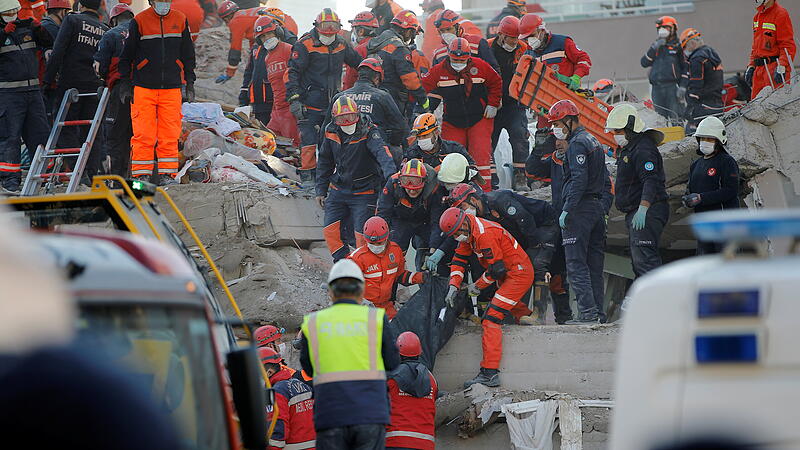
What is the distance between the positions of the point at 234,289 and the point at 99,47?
314 centimetres

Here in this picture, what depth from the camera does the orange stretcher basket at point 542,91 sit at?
14883mm

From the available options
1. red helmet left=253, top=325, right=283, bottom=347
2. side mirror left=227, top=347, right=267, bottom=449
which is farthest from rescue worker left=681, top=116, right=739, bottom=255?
side mirror left=227, top=347, right=267, bottom=449

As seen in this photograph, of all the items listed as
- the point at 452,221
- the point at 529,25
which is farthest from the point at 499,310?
the point at 529,25

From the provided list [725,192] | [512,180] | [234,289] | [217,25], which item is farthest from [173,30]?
[217,25]

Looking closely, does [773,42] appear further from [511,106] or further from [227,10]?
[227,10]

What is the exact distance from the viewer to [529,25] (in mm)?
15516

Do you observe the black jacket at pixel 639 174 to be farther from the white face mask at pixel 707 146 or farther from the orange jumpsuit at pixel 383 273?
the orange jumpsuit at pixel 383 273

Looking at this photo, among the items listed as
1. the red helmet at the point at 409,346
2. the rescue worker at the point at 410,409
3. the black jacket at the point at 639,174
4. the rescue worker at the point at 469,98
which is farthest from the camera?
the rescue worker at the point at 469,98

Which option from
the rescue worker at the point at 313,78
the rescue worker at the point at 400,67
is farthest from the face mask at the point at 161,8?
the rescue worker at the point at 400,67

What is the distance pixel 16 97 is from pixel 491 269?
5.86m

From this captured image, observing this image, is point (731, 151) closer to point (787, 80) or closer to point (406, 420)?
point (787, 80)

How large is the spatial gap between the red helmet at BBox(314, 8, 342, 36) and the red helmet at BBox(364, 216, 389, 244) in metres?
3.82

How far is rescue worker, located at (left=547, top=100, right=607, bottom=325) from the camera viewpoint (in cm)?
1216

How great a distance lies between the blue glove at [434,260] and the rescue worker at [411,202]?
143 millimetres
